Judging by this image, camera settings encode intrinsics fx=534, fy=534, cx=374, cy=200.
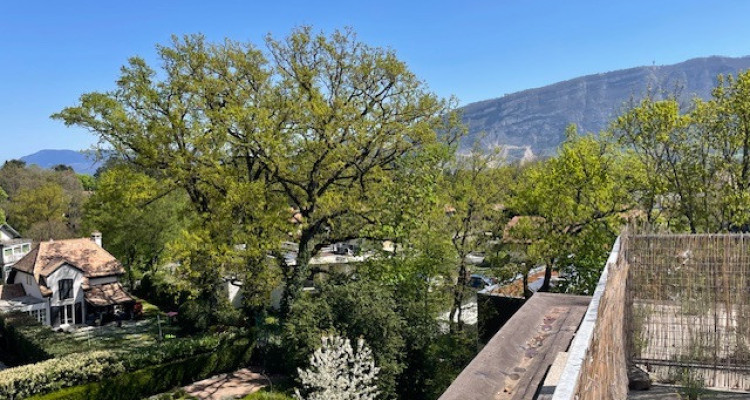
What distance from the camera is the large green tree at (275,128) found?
63.4 ft

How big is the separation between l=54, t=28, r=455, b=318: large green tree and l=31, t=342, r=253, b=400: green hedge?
3.32 m

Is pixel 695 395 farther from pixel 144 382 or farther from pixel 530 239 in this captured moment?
pixel 144 382

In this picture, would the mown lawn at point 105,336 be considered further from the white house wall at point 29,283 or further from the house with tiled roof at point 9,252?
the house with tiled roof at point 9,252

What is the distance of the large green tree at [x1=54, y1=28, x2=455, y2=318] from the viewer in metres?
19.3

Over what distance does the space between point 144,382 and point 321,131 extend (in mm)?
10456

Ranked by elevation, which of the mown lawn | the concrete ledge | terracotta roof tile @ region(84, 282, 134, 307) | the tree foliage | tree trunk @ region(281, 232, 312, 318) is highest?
the tree foliage

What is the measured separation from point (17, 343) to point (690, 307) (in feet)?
78.9

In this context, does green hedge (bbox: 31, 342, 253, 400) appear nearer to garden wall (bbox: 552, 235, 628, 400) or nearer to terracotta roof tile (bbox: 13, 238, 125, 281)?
terracotta roof tile (bbox: 13, 238, 125, 281)

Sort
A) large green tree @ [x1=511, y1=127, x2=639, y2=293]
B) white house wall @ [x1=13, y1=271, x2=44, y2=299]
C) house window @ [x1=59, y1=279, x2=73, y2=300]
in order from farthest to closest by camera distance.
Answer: house window @ [x1=59, y1=279, x2=73, y2=300] → white house wall @ [x1=13, y1=271, x2=44, y2=299] → large green tree @ [x1=511, y1=127, x2=639, y2=293]

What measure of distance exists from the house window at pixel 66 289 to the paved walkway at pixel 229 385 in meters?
12.5

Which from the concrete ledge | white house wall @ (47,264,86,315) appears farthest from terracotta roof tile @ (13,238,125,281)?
the concrete ledge

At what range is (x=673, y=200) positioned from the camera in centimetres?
1745

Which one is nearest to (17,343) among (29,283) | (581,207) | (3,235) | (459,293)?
(29,283)

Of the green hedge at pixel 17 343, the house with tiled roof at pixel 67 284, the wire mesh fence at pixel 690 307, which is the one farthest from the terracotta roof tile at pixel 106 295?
the wire mesh fence at pixel 690 307
